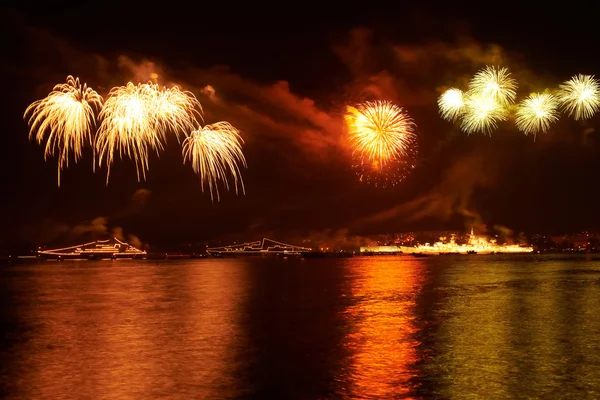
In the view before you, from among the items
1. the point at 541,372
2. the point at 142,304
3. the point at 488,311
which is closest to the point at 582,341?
the point at 541,372

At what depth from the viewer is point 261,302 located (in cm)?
3734

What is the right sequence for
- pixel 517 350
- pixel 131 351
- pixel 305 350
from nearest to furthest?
pixel 517 350 < pixel 131 351 < pixel 305 350

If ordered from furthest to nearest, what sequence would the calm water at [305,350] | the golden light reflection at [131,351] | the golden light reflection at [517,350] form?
the golden light reflection at [131,351]
the calm water at [305,350]
the golden light reflection at [517,350]

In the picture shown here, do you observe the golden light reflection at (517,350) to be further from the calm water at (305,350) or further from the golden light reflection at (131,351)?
the golden light reflection at (131,351)

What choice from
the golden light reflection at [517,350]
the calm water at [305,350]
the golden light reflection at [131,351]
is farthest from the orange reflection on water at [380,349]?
the golden light reflection at [131,351]

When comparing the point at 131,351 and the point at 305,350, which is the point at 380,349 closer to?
the point at 305,350

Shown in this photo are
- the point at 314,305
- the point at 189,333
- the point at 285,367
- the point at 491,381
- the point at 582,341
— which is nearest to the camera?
the point at 491,381

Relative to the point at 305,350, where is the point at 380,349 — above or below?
above

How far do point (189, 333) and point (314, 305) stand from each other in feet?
41.8

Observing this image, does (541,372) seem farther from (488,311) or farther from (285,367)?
(488,311)

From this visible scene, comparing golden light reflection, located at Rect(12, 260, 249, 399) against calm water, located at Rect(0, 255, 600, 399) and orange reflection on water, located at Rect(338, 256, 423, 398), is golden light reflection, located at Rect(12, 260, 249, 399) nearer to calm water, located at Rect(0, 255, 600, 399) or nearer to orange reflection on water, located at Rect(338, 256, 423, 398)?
calm water, located at Rect(0, 255, 600, 399)

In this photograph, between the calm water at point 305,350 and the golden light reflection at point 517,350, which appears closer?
the golden light reflection at point 517,350

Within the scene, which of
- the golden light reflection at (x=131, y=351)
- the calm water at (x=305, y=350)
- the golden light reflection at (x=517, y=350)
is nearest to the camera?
the golden light reflection at (x=517, y=350)

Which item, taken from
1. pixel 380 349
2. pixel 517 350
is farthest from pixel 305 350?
pixel 517 350
